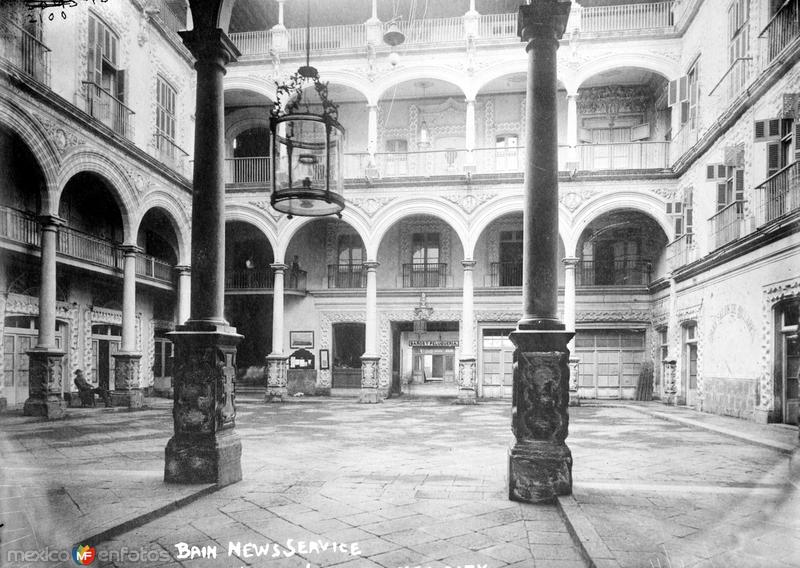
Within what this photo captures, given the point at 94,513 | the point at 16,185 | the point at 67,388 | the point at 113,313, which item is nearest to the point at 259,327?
the point at 113,313

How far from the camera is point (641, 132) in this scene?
18141 millimetres

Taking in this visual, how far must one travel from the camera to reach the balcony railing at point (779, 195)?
939 centimetres

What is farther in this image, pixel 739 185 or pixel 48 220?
pixel 739 185

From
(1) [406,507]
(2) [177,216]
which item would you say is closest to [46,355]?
(2) [177,216]

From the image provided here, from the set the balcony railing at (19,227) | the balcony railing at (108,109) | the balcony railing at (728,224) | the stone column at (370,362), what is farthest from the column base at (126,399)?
the balcony railing at (728,224)

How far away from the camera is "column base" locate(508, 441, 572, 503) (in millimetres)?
4613

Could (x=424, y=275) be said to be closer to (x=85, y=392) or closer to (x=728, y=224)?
(x=728, y=224)

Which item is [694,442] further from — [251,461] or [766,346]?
[251,461]

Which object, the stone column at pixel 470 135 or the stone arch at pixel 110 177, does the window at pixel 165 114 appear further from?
the stone column at pixel 470 135

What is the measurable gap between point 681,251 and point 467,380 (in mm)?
6448

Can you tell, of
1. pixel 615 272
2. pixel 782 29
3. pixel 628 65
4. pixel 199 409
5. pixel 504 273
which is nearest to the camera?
pixel 199 409

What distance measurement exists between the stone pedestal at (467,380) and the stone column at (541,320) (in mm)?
11540

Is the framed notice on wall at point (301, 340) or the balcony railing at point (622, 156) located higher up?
the balcony railing at point (622, 156)

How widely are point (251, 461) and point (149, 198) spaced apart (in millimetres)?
10883
